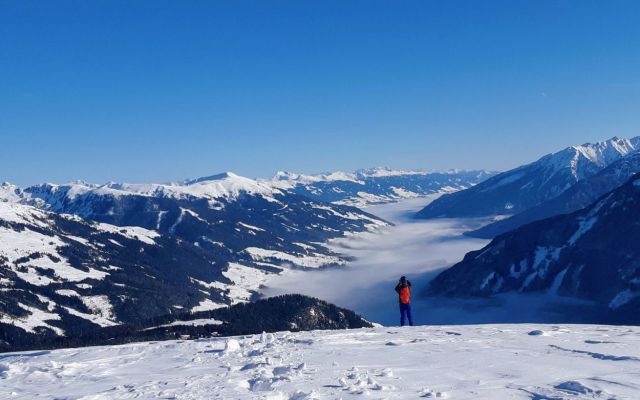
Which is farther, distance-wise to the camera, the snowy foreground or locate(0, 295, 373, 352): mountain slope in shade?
locate(0, 295, 373, 352): mountain slope in shade

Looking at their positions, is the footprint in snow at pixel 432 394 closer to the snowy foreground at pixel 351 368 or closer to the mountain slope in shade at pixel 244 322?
the snowy foreground at pixel 351 368

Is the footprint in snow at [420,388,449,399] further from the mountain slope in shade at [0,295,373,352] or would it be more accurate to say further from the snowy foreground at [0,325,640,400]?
the mountain slope in shade at [0,295,373,352]

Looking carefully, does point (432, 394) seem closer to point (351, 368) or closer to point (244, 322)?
point (351, 368)

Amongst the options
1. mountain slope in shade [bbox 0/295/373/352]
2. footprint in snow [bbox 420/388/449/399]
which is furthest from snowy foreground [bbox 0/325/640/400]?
mountain slope in shade [bbox 0/295/373/352]

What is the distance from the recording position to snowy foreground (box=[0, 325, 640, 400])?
67.6 feet

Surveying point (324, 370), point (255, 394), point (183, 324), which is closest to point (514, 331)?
point (324, 370)

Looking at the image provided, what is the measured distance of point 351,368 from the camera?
24797 mm

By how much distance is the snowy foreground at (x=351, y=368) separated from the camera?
2059 cm

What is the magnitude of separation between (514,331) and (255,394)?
A: 75.0ft

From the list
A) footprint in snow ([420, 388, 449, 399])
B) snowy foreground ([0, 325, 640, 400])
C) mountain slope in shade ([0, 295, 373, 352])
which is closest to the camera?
footprint in snow ([420, 388, 449, 399])

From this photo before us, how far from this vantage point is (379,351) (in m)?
29.6

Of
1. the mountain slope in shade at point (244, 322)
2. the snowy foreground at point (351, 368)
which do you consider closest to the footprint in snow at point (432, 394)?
the snowy foreground at point (351, 368)

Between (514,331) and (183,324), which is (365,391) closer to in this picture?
(514,331)

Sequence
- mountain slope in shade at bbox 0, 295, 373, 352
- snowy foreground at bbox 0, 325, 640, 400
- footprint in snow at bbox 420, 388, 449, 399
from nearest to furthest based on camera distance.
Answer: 1. footprint in snow at bbox 420, 388, 449, 399
2. snowy foreground at bbox 0, 325, 640, 400
3. mountain slope in shade at bbox 0, 295, 373, 352
